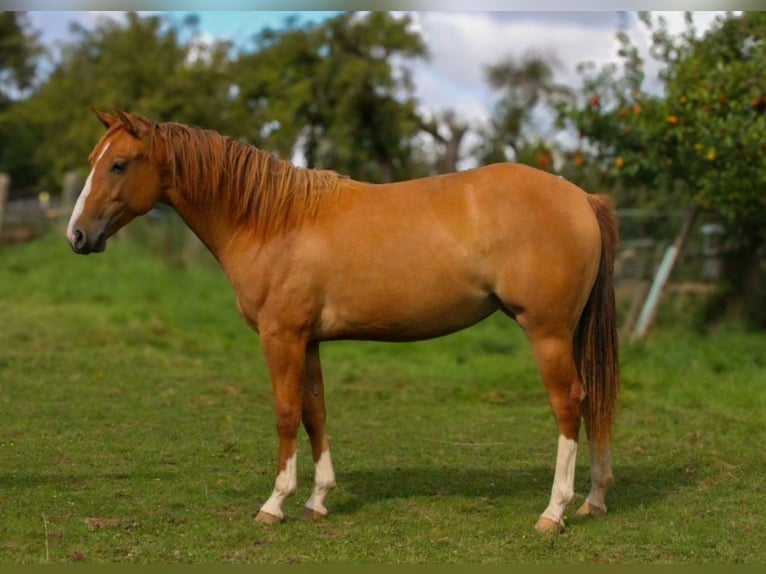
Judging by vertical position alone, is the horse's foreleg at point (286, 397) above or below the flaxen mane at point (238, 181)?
below

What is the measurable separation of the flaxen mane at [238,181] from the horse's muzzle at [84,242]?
20.0 inches

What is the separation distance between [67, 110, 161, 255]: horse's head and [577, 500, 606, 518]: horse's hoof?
275cm

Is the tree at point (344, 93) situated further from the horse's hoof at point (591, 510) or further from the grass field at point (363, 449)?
the horse's hoof at point (591, 510)

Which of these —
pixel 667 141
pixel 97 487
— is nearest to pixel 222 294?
pixel 667 141

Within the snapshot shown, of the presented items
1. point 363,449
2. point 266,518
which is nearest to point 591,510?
point 266,518

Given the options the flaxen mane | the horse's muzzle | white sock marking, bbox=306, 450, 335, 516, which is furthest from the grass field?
the flaxen mane

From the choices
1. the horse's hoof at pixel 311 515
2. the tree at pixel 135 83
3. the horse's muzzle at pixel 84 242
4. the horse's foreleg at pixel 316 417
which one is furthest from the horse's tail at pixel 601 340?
the tree at pixel 135 83

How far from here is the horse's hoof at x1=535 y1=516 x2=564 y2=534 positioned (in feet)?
15.5

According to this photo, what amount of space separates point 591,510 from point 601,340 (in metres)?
0.88

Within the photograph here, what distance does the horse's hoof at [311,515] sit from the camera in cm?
499

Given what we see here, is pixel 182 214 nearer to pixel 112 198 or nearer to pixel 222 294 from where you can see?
pixel 112 198

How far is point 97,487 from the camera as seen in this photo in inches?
211

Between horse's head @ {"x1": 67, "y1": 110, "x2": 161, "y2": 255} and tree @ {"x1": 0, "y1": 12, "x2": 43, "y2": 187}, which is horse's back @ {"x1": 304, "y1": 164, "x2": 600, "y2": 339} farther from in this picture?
tree @ {"x1": 0, "y1": 12, "x2": 43, "y2": 187}

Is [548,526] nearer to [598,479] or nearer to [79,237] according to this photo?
[598,479]
